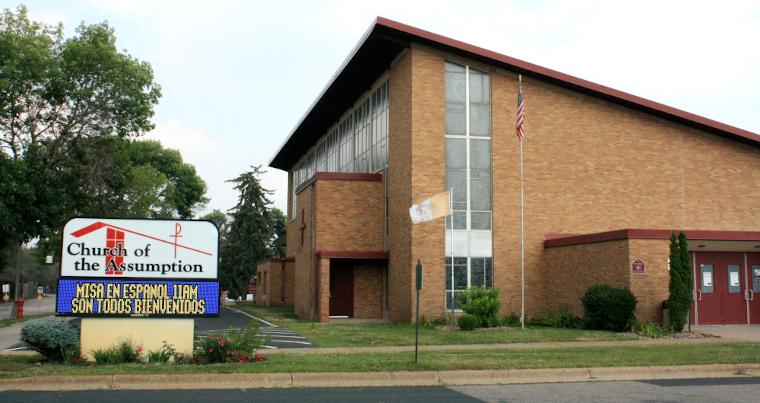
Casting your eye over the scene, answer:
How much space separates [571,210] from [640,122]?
4.65 m

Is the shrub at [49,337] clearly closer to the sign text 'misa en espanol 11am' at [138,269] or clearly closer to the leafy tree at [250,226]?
the sign text 'misa en espanol 11am' at [138,269]

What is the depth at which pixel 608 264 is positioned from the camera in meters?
22.0

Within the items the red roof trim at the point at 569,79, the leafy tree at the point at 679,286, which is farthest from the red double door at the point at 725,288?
the red roof trim at the point at 569,79

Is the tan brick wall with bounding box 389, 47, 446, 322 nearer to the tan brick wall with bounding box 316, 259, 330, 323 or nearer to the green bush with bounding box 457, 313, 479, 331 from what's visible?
the green bush with bounding box 457, 313, 479, 331

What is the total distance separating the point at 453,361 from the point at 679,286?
32.3ft

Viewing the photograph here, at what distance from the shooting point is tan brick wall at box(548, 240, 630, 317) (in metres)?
21.5

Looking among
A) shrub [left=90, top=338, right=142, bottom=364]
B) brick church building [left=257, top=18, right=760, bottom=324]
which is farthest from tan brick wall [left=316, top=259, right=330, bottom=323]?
shrub [left=90, top=338, right=142, bottom=364]

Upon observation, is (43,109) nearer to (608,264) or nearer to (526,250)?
(526,250)

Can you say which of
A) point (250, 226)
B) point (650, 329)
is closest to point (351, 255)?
point (650, 329)

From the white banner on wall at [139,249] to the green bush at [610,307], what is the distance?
12376mm

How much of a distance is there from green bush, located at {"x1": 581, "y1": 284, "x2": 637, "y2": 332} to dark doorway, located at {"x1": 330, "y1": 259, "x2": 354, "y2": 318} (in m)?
11.6

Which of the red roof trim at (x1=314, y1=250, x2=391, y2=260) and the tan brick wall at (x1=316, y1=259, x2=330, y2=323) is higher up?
the red roof trim at (x1=314, y1=250, x2=391, y2=260)

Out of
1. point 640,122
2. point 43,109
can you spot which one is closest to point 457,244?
point 640,122

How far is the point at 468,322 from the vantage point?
2198cm
